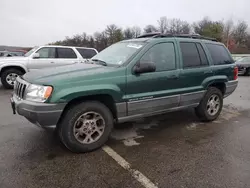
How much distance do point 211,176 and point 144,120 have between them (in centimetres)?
232

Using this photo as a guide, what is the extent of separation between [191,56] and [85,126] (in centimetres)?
254

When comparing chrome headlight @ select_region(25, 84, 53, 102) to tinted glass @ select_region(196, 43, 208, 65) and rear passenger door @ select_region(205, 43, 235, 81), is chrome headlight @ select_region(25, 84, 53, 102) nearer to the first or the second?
tinted glass @ select_region(196, 43, 208, 65)

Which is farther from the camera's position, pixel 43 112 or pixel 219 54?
pixel 219 54

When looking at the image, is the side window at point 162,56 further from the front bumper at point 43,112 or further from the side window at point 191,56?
the front bumper at point 43,112

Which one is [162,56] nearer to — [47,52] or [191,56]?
[191,56]

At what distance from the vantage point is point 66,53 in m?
9.28

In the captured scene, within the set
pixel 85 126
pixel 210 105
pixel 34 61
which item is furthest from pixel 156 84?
pixel 34 61

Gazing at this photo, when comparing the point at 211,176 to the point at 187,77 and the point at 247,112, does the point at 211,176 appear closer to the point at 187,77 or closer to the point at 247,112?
the point at 187,77

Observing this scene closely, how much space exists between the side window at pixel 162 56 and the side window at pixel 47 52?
627cm

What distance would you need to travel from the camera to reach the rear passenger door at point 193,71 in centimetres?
420

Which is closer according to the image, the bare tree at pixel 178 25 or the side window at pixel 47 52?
the side window at pixel 47 52

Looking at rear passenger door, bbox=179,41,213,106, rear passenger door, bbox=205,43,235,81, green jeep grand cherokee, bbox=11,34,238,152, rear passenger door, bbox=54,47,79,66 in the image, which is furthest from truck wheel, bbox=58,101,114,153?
rear passenger door, bbox=54,47,79,66

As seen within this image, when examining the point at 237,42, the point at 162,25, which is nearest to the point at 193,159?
the point at 237,42

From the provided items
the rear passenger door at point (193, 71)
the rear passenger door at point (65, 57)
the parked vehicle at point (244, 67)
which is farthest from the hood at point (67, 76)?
the parked vehicle at point (244, 67)
